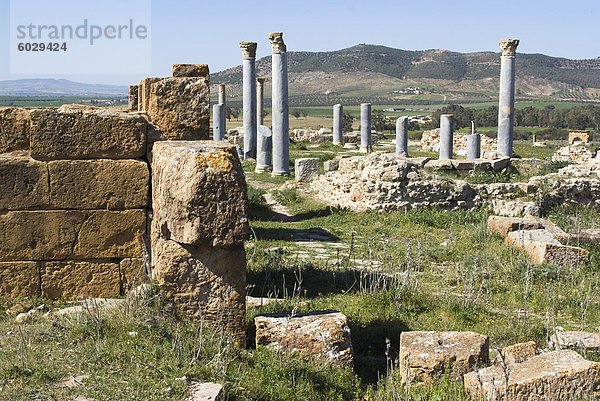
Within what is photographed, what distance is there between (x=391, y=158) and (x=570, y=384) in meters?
10.3

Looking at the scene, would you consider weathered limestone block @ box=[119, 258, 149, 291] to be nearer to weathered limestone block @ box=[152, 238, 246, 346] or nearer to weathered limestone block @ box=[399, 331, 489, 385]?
weathered limestone block @ box=[152, 238, 246, 346]

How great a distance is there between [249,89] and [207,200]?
19420 mm

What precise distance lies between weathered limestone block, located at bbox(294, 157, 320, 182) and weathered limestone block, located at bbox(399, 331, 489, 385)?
516 inches

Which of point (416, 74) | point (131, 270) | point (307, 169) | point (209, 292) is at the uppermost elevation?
point (416, 74)

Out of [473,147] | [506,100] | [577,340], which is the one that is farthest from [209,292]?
[506,100]

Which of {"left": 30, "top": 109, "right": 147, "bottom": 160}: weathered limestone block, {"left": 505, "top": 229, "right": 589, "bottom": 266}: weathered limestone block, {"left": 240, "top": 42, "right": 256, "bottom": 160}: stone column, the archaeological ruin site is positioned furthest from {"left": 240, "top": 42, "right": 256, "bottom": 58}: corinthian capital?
{"left": 30, "top": 109, "right": 147, "bottom": 160}: weathered limestone block

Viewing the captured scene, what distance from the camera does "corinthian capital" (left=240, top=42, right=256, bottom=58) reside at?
2391 cm

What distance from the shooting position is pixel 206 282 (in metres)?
5.81

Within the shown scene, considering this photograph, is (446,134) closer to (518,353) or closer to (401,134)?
(401,134)

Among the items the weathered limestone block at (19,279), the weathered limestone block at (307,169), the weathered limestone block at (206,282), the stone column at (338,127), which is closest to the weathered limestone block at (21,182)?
the weathered limestone block at (19,279)

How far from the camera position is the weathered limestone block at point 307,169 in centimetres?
1895

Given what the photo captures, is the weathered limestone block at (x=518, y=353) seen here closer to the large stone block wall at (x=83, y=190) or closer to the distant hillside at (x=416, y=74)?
the large stone block wall at (x=83, y=190)

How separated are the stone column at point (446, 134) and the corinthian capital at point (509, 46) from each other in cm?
293

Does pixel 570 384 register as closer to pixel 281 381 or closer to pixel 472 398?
pixel 472 398
